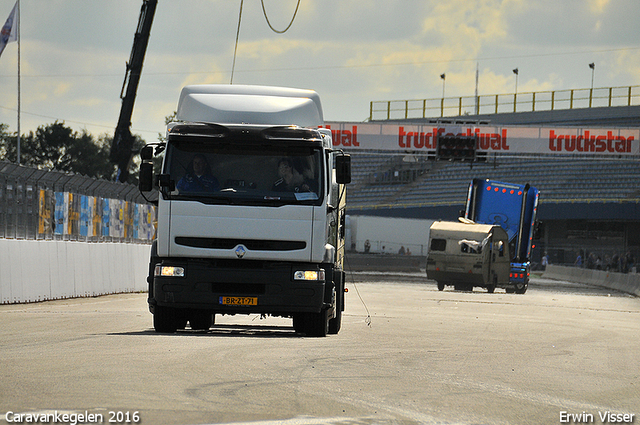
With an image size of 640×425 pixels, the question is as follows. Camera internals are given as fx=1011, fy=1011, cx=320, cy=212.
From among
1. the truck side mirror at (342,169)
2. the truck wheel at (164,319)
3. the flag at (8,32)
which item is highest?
the flag at (8,32)

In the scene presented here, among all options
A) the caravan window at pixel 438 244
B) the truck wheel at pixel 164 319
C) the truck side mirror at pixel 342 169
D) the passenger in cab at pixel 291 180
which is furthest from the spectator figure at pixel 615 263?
the passenger in cab at pixel 291 180

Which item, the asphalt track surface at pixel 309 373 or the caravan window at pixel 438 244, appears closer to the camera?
the asphalt track surface at pixel 309 373

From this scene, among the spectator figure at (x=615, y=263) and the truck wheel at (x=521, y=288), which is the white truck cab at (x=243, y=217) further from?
the spectator figure at (x=615, y=263)

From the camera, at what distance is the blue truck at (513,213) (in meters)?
36.1

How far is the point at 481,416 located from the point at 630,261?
55220mm

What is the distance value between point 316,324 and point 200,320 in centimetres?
224

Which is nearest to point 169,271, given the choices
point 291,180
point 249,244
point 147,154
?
point 249,244

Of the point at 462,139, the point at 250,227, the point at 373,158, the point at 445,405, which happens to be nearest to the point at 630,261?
the point at 462,139

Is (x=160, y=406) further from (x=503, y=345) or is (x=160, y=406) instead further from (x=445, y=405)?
(x=503, y=345)

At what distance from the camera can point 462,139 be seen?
4388 centimetres

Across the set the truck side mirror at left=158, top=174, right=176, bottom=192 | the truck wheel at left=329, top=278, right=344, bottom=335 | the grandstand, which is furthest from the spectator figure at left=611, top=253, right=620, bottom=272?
the truck side mirror at left=158, top=174, right=176, bottom=192

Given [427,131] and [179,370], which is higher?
[427,131]

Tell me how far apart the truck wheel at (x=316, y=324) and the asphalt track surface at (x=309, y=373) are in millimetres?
275

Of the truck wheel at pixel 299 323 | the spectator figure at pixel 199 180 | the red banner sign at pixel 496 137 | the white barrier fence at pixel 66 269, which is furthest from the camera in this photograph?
the red banner sign at pixel 496 137
